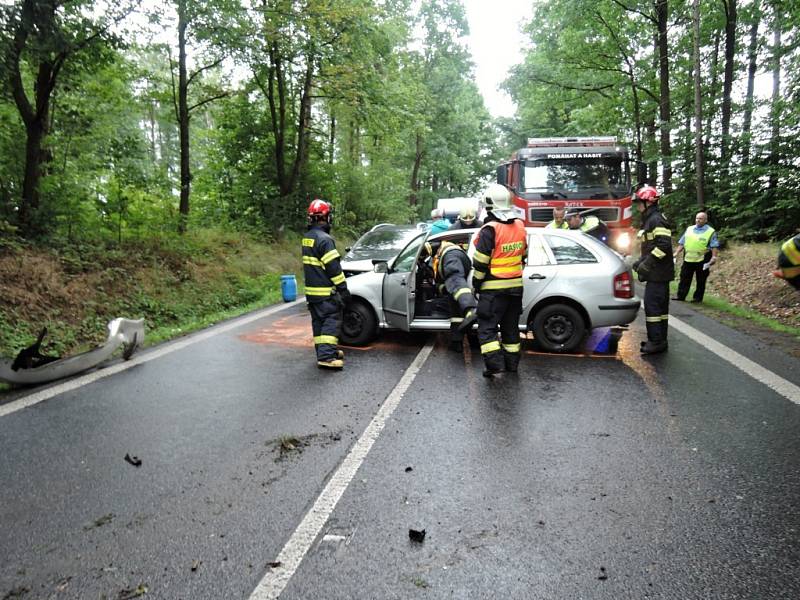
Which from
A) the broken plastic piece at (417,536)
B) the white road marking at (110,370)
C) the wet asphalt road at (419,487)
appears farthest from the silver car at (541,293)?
the broken plastic piece at (417,536)

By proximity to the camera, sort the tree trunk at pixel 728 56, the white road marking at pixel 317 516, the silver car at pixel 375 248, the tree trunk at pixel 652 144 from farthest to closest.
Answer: the tree trunk at pixel 652 144, the tree trunk at pixel 728 56, the silver car at pixel 375 248, the white road marking at pixel 317 516

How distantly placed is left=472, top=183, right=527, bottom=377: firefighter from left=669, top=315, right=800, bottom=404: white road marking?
2.36m

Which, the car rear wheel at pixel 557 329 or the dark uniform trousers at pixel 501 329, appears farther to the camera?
the car rear wheel at pixel 557 329

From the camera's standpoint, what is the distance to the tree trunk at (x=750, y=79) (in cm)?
1426

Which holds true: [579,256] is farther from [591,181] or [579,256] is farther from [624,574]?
[591,181]

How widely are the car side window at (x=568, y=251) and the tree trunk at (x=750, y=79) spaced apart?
1081 cm

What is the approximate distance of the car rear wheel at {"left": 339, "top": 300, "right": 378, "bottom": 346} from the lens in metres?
6.75

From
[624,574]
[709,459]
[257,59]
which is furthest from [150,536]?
[257,59]

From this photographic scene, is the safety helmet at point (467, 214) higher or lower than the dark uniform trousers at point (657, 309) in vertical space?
higher

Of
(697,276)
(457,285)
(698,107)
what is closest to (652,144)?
(698,107)

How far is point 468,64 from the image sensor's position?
112 ft

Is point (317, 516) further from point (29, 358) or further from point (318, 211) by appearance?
point (29, 358)

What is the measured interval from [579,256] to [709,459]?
337 cm

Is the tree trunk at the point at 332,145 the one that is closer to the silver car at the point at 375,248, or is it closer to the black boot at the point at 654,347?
the silver car at the point at 375,248
